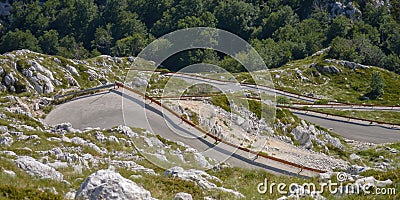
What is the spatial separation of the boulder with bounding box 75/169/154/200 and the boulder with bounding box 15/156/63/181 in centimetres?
393

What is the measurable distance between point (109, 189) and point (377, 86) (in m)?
118

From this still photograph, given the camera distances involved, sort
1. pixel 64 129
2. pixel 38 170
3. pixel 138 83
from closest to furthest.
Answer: pixel 38 170
pixel 64 129
pixel 138 83

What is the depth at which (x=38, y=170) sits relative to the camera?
19.4m

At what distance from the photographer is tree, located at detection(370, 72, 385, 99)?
12100cm

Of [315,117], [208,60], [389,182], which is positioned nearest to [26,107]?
[389,182]

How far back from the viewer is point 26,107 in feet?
134

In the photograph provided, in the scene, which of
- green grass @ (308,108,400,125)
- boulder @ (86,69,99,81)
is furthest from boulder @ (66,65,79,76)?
green grass @ (308,108,400,125)

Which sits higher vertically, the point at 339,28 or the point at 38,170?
the point at 38,170

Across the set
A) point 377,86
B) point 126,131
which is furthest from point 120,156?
point 377,86

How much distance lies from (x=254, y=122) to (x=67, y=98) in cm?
1879

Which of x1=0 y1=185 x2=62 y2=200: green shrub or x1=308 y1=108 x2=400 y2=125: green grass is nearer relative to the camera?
x1=0 y1=185 x2=62 y2=200: green shrub

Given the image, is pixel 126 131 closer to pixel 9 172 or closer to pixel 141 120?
pixel 141 120

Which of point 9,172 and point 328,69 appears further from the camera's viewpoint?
point 328,69

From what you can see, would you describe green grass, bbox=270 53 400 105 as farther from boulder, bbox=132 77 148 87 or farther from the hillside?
boulder, bbox=132 77 148 87
